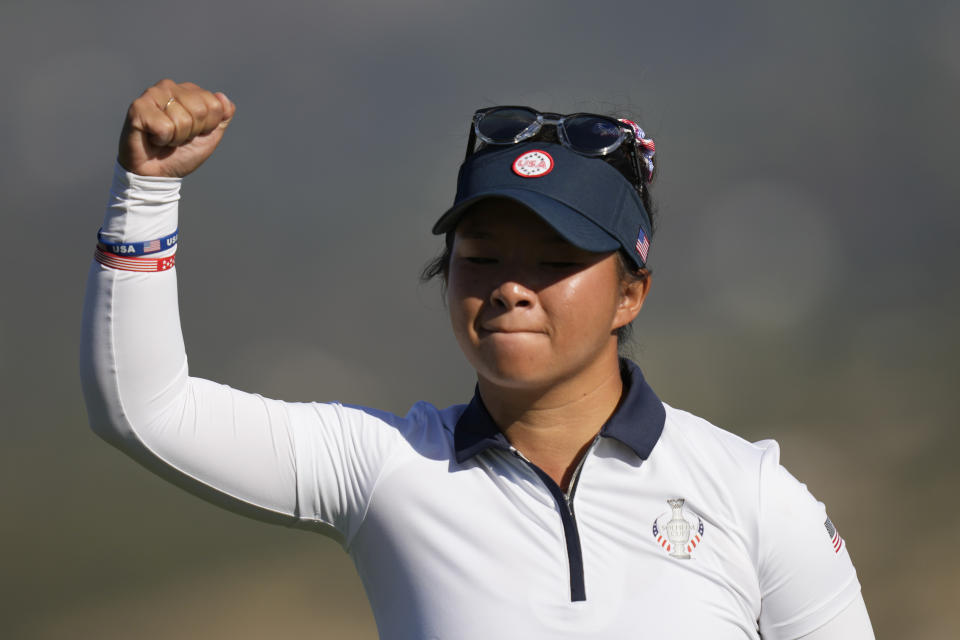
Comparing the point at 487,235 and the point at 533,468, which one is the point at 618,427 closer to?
the point at 533,468

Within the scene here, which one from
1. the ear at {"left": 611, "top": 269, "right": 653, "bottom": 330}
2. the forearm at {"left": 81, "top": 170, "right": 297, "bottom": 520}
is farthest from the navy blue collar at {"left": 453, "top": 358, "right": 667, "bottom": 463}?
the forearm at {"left": 81, "top": 170, "right": 297, "bottom": 520}

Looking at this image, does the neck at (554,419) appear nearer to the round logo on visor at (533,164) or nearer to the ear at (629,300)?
the ear at (629,300)

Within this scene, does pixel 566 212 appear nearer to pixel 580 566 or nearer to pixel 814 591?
pixel 580 566

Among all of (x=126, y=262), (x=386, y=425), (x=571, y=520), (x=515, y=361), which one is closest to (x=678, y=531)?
(x=571, y=520)

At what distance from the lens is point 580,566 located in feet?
4.93

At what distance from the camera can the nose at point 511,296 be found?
1.51 m

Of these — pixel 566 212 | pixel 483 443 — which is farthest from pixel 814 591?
pixel 566 212

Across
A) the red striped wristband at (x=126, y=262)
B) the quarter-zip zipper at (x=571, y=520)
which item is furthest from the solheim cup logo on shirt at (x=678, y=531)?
the red striped wristband at (x=126, y=262)

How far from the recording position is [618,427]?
160cm

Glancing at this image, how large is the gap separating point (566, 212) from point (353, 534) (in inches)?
20.5

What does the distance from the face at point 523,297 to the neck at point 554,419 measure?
4 centimetres

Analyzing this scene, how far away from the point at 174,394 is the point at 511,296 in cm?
43

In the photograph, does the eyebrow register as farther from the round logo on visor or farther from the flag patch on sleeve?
the flag patch on sleeve

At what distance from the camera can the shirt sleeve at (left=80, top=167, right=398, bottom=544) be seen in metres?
1.36
